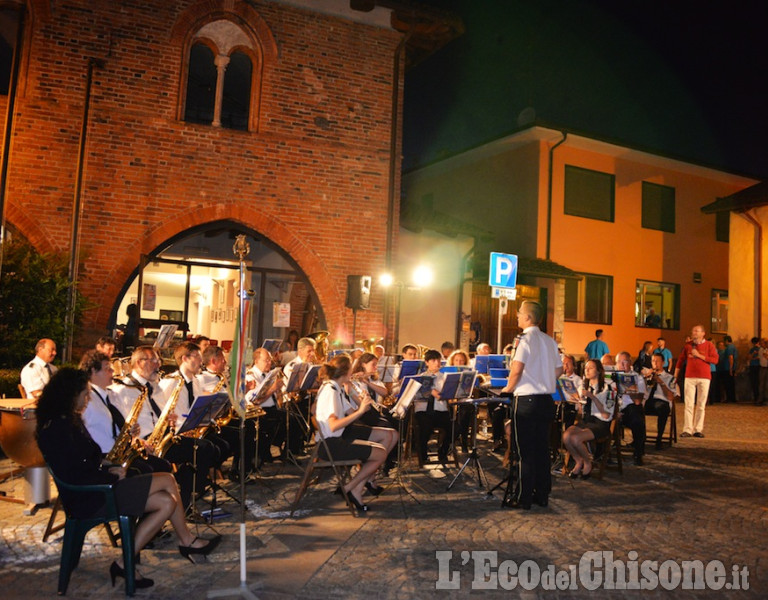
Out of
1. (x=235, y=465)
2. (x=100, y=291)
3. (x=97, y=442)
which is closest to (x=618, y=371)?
(x=235, y=465)

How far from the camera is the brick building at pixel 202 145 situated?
12750mm

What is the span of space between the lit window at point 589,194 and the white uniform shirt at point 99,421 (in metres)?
18.6

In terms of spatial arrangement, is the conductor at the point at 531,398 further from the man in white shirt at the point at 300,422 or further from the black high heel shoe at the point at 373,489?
the man in white shirt at the point at 300,422

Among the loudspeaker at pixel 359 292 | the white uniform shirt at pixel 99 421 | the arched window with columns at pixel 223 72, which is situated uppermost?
the arched window with columns at pixel 223 72

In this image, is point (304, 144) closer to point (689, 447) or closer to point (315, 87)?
point (315, 87)

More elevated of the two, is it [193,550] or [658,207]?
[658,207]

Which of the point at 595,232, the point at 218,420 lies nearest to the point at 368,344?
the point at 218,420

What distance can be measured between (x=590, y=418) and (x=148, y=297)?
10.1m

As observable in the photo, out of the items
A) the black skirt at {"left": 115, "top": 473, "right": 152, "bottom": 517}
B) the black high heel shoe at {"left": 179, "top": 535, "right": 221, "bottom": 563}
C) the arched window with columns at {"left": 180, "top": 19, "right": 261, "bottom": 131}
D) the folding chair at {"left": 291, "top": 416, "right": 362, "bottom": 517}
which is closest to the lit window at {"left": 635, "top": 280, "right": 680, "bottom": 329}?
the arched window with columns at {"left": 180, "top": 19, "right": 261, "bottom": 131}

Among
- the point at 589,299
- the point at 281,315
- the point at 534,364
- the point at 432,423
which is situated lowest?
the point at 432,423

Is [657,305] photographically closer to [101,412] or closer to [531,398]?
[531,398]

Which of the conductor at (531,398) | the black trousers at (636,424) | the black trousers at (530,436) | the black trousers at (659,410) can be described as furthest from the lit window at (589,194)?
the black trousers at (530,436)

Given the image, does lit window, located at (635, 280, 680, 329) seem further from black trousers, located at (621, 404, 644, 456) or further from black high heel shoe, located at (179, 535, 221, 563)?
black high heel shoe, located at (179, 535, 221, 563)

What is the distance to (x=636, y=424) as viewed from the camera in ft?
34.2
